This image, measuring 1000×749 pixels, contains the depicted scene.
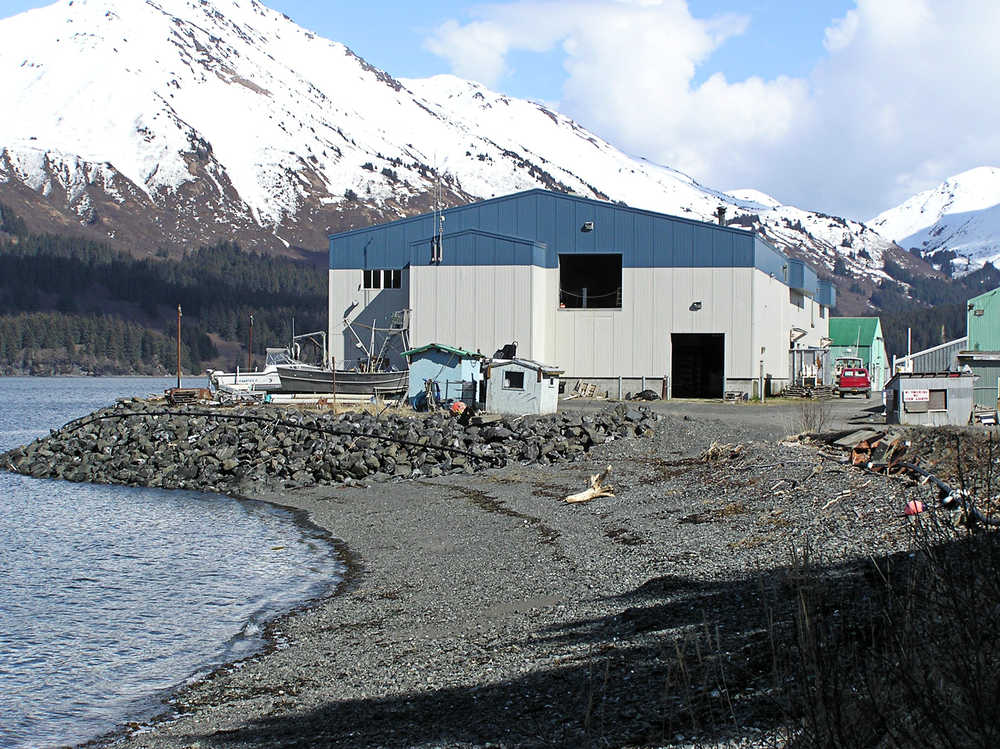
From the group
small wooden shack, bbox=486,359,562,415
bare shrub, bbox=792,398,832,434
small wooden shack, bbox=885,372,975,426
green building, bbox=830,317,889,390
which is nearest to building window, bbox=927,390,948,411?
small wooden shack, bbox=885,372,975,426

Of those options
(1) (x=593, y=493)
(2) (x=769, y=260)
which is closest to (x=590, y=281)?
(2) (x=769, y=260)

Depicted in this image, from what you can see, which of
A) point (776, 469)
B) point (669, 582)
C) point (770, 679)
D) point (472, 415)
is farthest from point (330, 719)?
point (472, 415)

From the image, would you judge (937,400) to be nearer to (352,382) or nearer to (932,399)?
(932,399)

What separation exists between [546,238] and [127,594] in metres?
28.0

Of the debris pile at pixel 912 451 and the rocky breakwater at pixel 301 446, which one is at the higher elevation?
the debris pile at pixel 912 451

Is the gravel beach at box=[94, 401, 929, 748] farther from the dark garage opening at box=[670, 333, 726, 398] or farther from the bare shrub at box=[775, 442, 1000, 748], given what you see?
the dark garage opening at box=[670, 333, 726, 398]

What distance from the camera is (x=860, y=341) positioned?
65625mm

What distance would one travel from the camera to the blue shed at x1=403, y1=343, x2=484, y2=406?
36.2 metres

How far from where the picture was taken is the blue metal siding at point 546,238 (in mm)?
40531

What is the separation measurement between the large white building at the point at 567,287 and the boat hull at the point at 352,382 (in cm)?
161

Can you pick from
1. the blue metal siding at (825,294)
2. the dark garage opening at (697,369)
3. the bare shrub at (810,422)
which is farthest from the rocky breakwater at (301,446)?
the blue metal siding at (825,294)

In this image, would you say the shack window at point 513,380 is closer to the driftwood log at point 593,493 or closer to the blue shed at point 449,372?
the blue shed at point 449,372

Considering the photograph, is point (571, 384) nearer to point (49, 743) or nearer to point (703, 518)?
point (703, 518)

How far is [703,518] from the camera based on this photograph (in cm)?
1700
